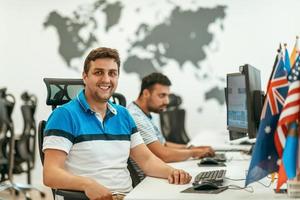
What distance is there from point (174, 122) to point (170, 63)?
766mm

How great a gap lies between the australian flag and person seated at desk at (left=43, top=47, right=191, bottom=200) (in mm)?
432

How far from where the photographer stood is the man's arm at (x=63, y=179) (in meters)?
1.84

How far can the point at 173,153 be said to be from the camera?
2.82 m

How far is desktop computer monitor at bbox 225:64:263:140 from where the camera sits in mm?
2227

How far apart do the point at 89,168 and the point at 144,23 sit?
3.84 m

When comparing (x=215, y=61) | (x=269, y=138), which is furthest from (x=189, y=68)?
(x=269, y=138)

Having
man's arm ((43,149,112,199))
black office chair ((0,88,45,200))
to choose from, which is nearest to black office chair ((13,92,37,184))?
black office chair ((0,88,45,200))

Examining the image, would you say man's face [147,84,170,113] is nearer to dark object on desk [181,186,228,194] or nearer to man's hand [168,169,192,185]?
man's hand [168,169,192,185]

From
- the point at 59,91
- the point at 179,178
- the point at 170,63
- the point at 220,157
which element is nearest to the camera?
the point at 179,178

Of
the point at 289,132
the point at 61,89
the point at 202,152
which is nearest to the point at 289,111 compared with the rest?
the point at 289,132

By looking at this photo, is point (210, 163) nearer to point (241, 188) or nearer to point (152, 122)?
point (152, 122)

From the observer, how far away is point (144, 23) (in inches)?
223

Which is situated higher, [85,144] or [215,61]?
[215,61]

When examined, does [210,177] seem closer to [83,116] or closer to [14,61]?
[83,116]
